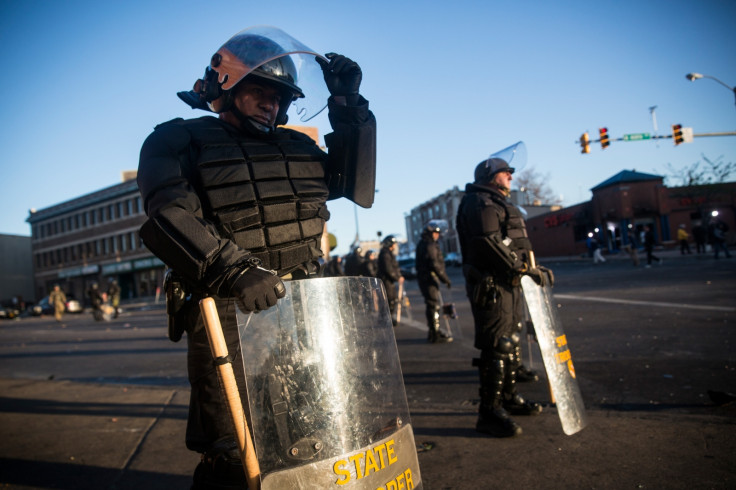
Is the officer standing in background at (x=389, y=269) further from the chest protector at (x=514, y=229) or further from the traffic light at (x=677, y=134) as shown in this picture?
the traffic light at (x=677, y=134)

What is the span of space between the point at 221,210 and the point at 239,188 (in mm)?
105

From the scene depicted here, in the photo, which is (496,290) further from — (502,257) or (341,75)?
(341,75)

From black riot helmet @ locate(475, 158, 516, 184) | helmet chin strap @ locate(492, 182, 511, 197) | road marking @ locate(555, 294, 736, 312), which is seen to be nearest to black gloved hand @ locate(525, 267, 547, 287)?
helmet chin strap @ locate(492, 182, 511, 197)

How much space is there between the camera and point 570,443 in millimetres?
2770

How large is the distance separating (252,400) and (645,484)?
6.47 feet

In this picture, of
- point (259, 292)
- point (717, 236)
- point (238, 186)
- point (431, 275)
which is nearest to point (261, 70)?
point (238, 186)

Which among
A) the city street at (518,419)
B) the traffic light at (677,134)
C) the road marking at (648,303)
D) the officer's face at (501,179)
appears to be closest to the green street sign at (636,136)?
the traffic light at (677,134)

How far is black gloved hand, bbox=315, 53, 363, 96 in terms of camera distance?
2.02 metres

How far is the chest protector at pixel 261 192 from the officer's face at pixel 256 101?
9 cm

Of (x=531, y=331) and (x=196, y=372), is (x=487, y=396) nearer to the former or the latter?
(x=531, y=331)

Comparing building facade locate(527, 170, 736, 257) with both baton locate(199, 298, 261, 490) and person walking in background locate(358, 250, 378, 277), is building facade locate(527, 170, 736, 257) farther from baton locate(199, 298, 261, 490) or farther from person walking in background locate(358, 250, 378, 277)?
baton locate(199, 298, 261, 490)

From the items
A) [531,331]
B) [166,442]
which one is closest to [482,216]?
[531,331]

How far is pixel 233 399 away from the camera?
48.9 inches

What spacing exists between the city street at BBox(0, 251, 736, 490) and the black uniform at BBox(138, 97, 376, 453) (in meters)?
1.36
